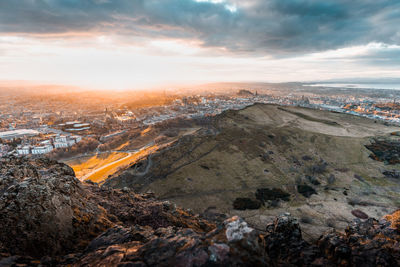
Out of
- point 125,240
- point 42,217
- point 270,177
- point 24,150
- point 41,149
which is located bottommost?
point 24,150

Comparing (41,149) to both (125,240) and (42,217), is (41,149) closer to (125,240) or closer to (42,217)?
(42,217)

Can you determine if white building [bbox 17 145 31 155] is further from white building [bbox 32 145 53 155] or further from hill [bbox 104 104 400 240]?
hill [bbox 104 104 400 240]

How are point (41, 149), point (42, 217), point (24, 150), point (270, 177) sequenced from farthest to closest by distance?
1. point (41, 149)
2. point (24, 150)
3. point (270, 177)
4. point (42, 217)

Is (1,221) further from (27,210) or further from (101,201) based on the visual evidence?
(101,201)

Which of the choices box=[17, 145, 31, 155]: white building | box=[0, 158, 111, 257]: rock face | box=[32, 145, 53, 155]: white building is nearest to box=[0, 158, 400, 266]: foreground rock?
box=[0, 158, 111, 257]: rock face

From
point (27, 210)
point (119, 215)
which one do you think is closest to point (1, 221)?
point (27, 210)

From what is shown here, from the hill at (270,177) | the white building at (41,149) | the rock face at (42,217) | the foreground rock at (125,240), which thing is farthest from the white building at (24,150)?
the rock face at (42,217)

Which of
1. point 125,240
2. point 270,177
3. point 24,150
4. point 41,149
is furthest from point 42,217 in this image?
point 24,150
